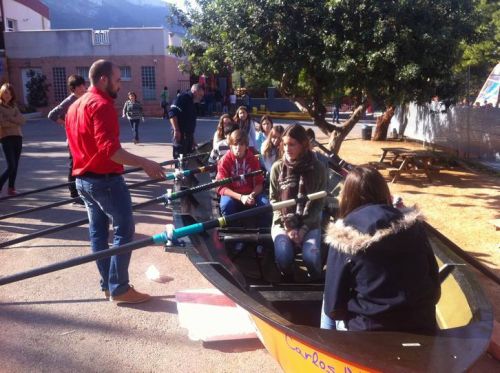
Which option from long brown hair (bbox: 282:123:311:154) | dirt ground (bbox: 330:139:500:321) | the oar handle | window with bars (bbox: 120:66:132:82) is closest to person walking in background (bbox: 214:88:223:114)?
window with bars (bbox: 120:66:132:82)

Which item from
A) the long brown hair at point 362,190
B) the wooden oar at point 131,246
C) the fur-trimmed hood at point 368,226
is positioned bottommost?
the wooden oar at point 131,246

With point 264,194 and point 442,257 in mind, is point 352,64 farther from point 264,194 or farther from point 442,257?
point 442,257

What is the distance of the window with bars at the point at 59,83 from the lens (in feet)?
97.3

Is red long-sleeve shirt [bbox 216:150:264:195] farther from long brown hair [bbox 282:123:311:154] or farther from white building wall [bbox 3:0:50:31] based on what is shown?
white building wall [bbox 3:0:50:31]

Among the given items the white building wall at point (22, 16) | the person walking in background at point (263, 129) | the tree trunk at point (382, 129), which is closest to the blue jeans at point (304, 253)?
the person walking in background at point (263, 129)

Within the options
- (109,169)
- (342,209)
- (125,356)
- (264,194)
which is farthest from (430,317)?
(264,194)

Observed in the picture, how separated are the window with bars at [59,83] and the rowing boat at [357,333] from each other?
94.6 feet

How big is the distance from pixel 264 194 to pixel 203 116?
2376cm

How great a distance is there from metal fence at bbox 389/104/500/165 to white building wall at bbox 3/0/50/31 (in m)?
28.8

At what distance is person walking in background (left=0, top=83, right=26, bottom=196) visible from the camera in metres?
7.13

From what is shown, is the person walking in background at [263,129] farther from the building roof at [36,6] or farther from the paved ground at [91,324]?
the building roof at [36,6]

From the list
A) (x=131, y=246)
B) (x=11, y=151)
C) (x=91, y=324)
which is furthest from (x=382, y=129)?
(x=131, y=246)

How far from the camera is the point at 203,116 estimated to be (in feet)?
94.3

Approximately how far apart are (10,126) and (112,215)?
174 inches
